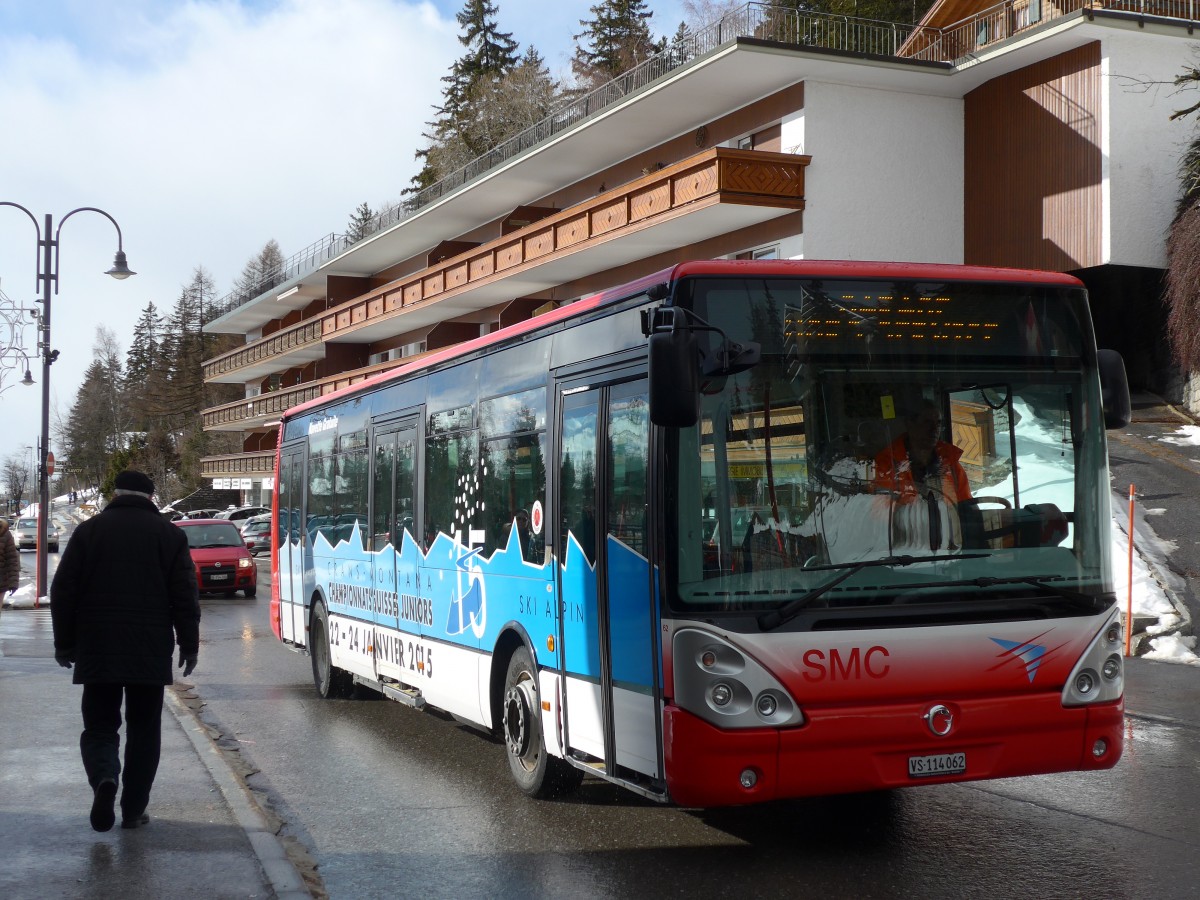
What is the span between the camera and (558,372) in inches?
301

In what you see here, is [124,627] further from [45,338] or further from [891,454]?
[45,338]

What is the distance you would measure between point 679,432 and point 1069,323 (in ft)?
6.70

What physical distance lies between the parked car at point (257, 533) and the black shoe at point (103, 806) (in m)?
38.6

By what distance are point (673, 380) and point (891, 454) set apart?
1.09 metres

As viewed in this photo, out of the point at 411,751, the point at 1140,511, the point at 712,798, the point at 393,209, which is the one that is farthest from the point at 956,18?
the point at 712,798

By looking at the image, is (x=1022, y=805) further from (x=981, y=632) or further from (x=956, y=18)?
(x=956, y=18)

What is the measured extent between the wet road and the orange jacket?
1.70 m

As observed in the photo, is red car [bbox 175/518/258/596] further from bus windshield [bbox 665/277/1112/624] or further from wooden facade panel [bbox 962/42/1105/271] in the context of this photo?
bus windshield [bbox 665/277/1112/624]

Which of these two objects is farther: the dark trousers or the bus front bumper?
the dark trousers

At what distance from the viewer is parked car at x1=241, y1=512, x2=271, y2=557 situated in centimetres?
4478

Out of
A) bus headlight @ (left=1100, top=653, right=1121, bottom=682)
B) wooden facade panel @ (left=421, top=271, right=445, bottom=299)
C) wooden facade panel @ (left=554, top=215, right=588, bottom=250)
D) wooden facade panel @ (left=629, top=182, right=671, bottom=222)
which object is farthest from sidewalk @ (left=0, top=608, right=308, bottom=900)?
wooden facade panel @ (left=421, top=271, right=445, bottom=299)

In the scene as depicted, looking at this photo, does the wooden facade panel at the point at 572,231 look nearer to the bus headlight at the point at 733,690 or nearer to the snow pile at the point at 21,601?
the snow pile at the point at 21,601

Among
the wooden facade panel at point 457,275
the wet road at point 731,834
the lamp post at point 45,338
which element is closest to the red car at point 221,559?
the lamp post at point 45,338

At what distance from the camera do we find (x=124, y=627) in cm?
672
